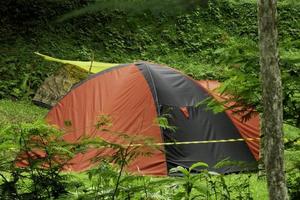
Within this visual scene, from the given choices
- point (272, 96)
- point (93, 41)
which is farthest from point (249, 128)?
point (93, 41)

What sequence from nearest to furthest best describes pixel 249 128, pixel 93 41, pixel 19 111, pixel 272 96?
pixel 272 96 → pixel 249 128 → pixel 19 111 → pixel 93 41

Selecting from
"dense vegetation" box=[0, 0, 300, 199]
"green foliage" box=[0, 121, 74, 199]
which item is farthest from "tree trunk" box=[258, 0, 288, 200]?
"dense vegetation" box=[0, 0, 300, 199]

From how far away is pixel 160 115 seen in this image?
8.05 m

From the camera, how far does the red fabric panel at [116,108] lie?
8047mm

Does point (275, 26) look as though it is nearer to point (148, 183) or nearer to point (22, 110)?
point (148, 183)

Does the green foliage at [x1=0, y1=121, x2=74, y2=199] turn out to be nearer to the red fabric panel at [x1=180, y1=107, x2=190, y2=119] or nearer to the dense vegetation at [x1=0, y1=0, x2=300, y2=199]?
the dense vegetation at [x1=0, y1=0, x2=300, y2=199]

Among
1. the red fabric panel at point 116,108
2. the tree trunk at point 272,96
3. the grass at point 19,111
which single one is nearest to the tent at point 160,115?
the red fabric panel at point 116,108

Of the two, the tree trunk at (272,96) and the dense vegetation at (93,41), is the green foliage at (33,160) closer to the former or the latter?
the tree trunk at (272,96)

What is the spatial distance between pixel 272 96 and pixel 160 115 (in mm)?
4933

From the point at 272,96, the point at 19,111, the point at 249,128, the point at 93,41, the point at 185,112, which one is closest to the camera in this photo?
the point at 272,96

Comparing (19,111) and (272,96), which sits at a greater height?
(19,111)

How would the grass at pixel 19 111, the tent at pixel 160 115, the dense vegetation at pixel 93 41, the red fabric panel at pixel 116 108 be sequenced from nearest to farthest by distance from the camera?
the red fabric panel at pixel 116 108 → the tent at pixel 160 115 → the grass at pixel 19 111 → the dense vegetation at pixel 93 41

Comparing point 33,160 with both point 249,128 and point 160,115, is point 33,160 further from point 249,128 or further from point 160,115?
point 249,128

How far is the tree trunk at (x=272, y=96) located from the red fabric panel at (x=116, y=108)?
4.79m
